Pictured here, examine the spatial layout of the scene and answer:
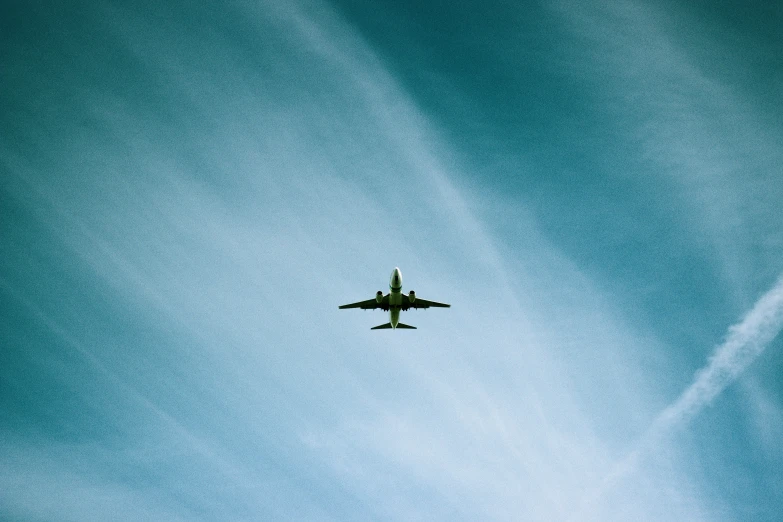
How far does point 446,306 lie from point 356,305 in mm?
13985

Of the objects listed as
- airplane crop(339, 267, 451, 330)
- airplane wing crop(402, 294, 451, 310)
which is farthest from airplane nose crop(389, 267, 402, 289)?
airplane wing crop(402, 294, 451, 310)

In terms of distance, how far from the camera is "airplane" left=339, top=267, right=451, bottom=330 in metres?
70.2

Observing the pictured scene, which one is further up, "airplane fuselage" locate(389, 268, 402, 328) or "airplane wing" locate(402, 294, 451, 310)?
"airplane wing" locate(402, 294, 451, 310)

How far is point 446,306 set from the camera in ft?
266

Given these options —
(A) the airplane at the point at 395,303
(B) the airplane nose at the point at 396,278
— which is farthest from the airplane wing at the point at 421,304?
(B) the airplane nose at the point at 396,278

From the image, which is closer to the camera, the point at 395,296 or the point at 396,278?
the point at 396,278

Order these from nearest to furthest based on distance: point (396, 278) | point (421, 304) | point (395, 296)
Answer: point (396, 278) → point (395, 296) → point (421, 304)

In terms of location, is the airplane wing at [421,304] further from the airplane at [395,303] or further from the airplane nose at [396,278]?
the airplane nose at [396,278]

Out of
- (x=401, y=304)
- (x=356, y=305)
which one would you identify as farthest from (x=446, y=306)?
(x=356, y=305)

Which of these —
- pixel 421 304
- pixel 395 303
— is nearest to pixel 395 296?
pixel 395 303

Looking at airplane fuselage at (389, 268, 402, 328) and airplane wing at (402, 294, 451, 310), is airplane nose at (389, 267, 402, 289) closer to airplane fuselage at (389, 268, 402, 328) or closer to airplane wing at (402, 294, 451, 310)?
airplane fuselage at (389, 268, 402, 328)

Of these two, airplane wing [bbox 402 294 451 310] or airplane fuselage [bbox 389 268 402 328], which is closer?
airplane fuselage [bbox 389 268 402 328]

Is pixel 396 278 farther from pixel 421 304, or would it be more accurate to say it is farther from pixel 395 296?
pixel 421 304

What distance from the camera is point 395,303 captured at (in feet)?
247
